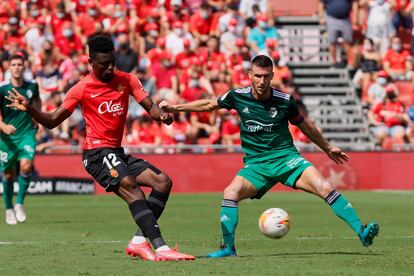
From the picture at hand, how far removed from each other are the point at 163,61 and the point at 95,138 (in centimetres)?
1671

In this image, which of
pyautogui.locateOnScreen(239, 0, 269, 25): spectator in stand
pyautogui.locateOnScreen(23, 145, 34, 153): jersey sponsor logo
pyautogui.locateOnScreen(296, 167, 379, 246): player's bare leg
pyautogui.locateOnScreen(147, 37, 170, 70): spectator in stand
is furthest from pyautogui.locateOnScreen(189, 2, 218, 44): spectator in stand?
pyautogui.locateOnScreen(296, 167, 379, 246): player's bare leg

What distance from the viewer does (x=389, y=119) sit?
94.2 ft

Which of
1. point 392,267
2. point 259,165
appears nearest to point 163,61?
point 259,165

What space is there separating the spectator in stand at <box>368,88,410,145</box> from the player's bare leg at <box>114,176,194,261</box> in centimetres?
1747

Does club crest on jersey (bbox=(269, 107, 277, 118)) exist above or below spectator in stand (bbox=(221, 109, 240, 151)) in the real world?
above

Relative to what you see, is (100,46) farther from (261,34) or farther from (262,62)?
(261,34)

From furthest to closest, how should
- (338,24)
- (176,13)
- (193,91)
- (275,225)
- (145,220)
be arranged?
(338,24) < (176,13) < (193,91) < (275,225) < (145,220)

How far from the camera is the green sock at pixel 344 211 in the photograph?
12125mm

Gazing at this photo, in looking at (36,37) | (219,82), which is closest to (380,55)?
(219,82)

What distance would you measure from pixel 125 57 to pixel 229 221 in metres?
16.9

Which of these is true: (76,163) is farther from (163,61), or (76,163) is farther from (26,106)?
(26,106)

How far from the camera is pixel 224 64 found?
2917 centimetres

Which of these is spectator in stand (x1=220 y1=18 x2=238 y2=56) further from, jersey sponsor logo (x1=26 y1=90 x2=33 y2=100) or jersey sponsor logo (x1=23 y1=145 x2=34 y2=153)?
jersey sponsor logo (x1=26 y1=90 x2=33 y2=100)

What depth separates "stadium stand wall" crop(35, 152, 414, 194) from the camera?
26609 mm
